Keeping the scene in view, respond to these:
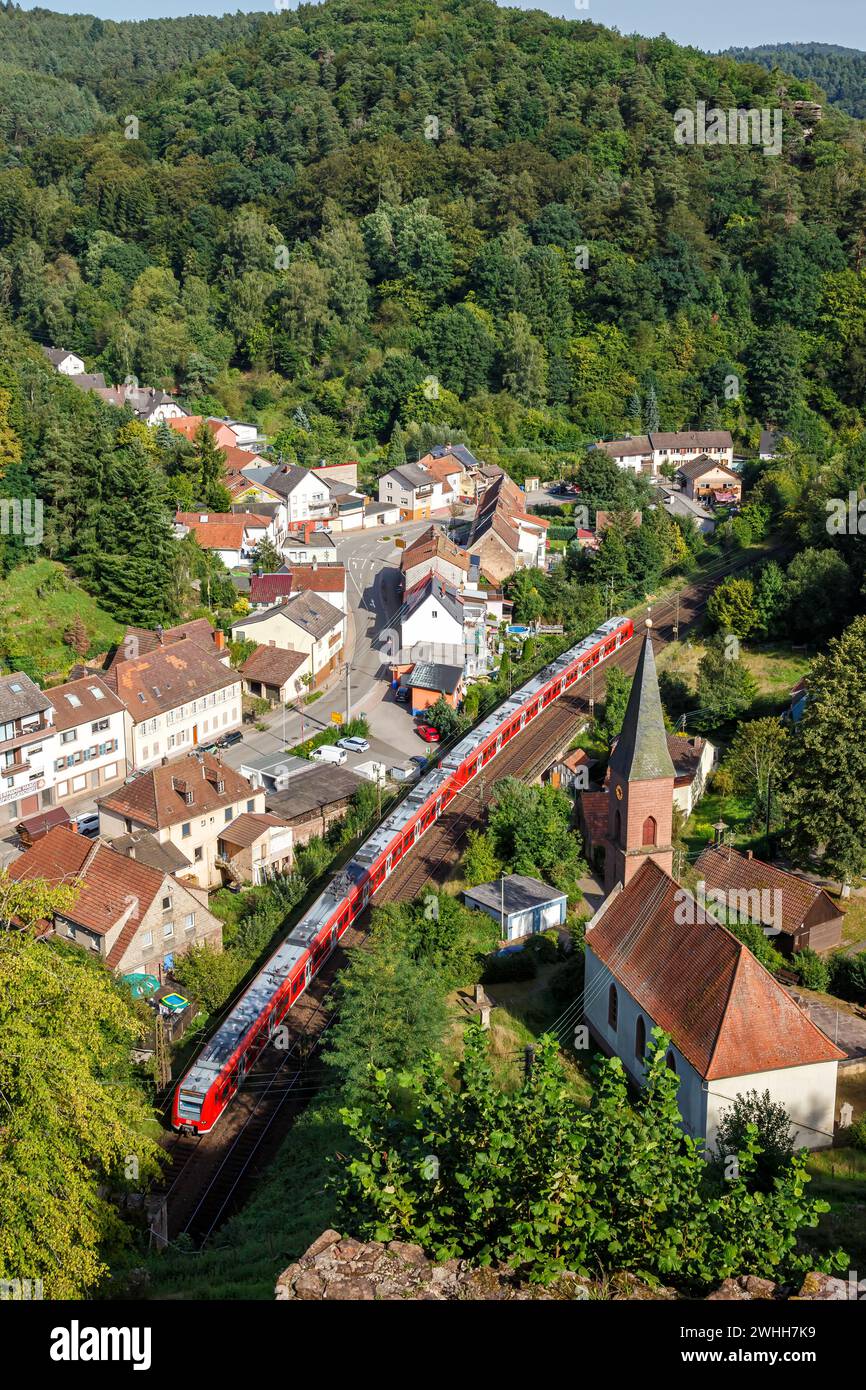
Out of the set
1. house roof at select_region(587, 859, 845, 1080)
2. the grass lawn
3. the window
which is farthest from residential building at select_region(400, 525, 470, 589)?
house roof at select_region(587, 859, 845, 1080)

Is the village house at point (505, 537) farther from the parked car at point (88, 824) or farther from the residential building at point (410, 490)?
the parked car at point (88, 824)

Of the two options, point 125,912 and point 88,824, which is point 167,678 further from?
point 125,912

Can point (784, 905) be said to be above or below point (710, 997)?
below

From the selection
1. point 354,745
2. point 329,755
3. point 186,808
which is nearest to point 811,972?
point 186,808

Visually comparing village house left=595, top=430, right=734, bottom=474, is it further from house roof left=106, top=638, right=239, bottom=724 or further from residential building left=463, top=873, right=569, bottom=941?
residential building left=463, top=873, right=569, bottom=941

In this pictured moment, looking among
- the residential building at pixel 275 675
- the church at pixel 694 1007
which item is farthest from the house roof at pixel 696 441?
the church at pixel 694 1007
